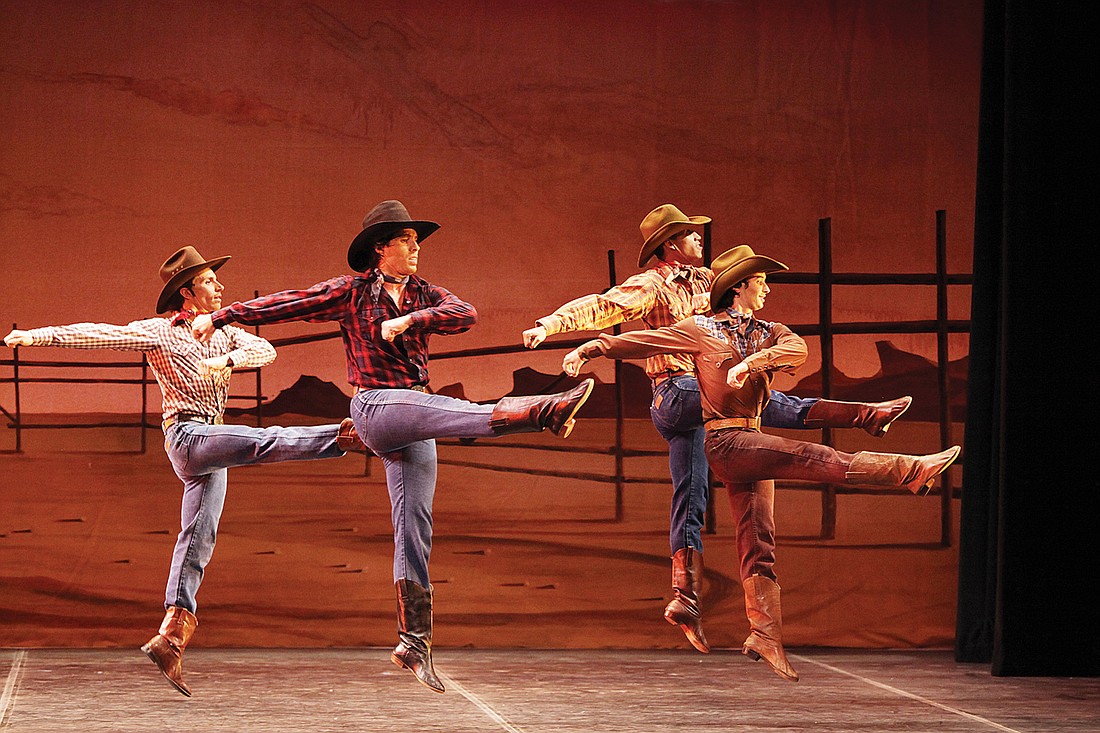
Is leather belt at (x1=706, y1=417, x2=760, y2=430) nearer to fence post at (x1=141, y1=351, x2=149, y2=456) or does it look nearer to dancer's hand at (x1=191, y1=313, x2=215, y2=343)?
dancer's hand at (x1=191, y1=313, x2=215, y2=343)

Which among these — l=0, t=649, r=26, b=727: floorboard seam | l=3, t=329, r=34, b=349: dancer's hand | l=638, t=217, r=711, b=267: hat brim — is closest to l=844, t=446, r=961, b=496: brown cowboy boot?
l=638, t=217, r=711, b=267: hat brim

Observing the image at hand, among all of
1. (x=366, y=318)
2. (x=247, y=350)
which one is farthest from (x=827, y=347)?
(x=247, y=350)

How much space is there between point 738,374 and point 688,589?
0.95 metres

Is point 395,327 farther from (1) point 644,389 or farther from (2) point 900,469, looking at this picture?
(1) point 644,389

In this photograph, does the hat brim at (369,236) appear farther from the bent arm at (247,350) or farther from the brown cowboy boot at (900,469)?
the brown cowboy boot at (900,469)

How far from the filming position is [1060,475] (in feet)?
22.8

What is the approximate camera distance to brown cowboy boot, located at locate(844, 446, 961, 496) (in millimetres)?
5125

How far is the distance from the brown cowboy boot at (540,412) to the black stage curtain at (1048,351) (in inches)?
114

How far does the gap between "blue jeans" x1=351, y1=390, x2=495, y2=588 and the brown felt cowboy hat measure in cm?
52

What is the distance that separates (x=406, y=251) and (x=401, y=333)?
35 cm

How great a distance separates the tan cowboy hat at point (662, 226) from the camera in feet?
18.8

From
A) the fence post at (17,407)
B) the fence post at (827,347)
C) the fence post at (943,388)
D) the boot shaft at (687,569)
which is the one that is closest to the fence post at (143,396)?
the fence post at (17,407)

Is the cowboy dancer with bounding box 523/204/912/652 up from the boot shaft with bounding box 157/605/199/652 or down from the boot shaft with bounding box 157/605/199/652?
up

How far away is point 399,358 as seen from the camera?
5.35 m
